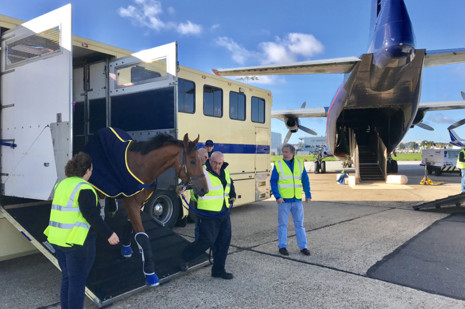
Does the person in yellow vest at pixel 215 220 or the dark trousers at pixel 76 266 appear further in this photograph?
the person in yellow vest at pixel 215 220

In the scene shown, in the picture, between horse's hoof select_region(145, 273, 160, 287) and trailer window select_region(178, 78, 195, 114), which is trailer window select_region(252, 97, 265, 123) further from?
horse's hoof select_region(145, 273, 160, 287)

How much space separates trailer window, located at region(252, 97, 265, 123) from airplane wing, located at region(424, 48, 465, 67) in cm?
453

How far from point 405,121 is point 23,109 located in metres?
12.8

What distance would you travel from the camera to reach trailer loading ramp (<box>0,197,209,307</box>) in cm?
355

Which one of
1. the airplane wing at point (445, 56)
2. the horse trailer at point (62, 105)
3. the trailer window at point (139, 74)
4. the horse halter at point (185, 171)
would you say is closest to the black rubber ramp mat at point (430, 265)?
the horse halter at point (185, 171)

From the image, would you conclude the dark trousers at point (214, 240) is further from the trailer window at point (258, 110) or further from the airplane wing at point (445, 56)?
the airplane wing at point (445, 56)

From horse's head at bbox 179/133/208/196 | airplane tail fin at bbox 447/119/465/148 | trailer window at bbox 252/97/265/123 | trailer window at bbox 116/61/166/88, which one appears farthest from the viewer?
airplane tail fin at bbox 447/119/465/148

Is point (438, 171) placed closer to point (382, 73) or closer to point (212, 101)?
point (382, 73)

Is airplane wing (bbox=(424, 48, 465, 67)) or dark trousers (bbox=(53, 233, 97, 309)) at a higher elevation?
airplane wing (bbox=(424, 48, 465, 67))

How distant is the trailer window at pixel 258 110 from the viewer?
934 centimetres

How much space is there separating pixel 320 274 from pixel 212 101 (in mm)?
4788

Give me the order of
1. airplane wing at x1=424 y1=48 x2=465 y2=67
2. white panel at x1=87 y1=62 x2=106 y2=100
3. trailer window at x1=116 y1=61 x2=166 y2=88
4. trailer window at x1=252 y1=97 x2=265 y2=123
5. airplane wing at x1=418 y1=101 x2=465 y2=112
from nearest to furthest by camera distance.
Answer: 1. trailer window at x1=116 y1=61 x2=166 y2=88
2. white panel at x1=87 y1=62 x2=106 y2=100
3. airplane wing at x1=424 y1=48 x2=465 y2=67
4. trailer window at x1=252 y1=97 x2=265 y2=123
5. airplane wing at x1=418 y1=101 x2=465 y2=112

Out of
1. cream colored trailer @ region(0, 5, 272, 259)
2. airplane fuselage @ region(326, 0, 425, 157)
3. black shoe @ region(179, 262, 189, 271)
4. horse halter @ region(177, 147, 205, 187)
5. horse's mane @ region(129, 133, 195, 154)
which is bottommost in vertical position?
black shoe @ region(179, 262, 189, 271)

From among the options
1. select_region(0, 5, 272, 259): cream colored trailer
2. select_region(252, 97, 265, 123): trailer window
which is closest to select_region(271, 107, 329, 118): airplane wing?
select_region(252, 97, 265, 123): trailer window
